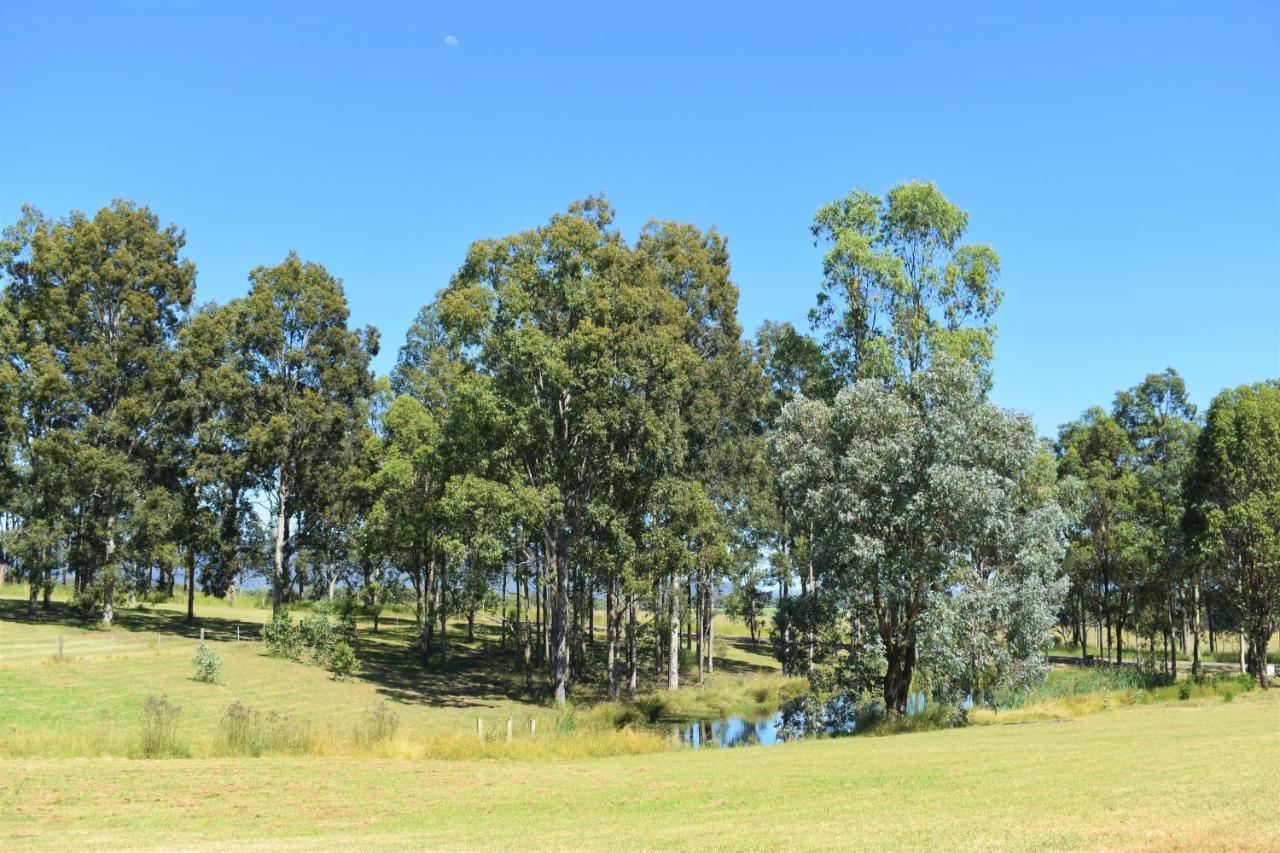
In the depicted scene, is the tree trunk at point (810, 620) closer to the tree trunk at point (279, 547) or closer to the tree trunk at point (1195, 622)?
the tree trunk at point (1195, 622)

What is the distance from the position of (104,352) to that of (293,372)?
10.6 meters

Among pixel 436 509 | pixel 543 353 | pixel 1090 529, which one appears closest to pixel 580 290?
pixel 543 353

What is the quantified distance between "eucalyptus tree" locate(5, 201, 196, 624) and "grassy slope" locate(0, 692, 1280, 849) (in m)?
39.7

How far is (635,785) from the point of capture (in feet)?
66.2

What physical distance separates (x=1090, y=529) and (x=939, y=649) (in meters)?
37.3

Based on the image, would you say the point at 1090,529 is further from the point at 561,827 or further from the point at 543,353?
the point at 561,827

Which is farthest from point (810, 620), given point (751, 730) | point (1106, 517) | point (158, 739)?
point (1106, 517)

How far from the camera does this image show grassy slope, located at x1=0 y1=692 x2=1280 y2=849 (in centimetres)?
1383

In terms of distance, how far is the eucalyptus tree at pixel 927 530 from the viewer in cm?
3294

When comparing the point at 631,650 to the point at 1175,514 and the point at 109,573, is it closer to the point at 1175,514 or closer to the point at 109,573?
the point at 109,573

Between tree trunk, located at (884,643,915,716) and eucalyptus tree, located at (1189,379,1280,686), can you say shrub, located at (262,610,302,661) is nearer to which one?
tree trunk, located at (884,643,915,716)

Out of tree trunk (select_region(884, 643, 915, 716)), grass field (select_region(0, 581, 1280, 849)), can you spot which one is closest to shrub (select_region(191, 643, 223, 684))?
grass field (select_region(0, 581, 1280, 849))

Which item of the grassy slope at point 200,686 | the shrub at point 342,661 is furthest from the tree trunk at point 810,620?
the shrub at point 342,661

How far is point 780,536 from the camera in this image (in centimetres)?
5869
